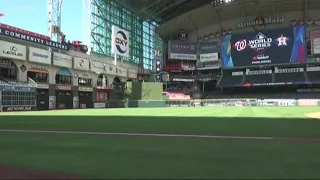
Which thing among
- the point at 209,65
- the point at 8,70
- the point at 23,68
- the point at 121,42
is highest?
the point at 121,42

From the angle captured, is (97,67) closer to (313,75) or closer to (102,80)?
(102,80)

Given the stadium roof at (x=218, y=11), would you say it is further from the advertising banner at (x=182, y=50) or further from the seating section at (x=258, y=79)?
the seating section at (x=258, y=79)

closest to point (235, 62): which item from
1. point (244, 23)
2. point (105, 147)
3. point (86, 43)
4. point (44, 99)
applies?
point (244, 23)

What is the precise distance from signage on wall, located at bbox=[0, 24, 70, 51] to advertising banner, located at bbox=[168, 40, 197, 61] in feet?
109

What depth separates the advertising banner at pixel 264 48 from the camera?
71500 mm

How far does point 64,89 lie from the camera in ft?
197

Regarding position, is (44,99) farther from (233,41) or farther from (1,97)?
(233,41)

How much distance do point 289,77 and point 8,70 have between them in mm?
53657

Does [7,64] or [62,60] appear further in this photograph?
[62,60]

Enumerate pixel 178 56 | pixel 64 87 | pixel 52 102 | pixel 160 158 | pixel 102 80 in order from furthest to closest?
pixel 178 56
pixel 102 80
pixel 64 87
pixel 52 102
pixel 160 158

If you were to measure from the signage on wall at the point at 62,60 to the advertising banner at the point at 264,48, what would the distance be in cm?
3524

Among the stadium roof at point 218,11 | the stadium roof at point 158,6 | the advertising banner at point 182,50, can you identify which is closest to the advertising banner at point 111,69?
the stadium roof at point 158,6

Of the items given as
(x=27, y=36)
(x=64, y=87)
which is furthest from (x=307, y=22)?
(x=27, y=36)

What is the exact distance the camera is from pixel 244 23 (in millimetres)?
82375
